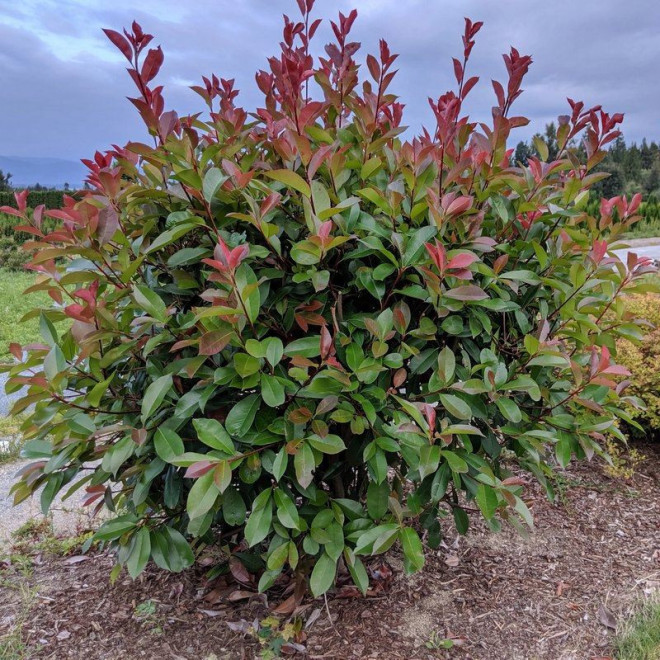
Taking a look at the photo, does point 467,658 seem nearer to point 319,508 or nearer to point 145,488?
point 319,508

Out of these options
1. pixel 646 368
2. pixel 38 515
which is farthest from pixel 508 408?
pixel 38 515

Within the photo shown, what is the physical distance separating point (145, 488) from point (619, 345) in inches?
127

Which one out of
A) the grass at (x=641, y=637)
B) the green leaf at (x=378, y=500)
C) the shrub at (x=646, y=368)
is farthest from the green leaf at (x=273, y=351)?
the shrub at (x=646, y=368)

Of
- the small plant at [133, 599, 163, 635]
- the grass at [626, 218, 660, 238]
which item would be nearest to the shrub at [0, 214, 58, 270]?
the small plant at [133, 599, 163, 635]

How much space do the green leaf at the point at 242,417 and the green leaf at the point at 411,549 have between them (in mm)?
590

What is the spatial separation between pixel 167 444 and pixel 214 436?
0.17 metres

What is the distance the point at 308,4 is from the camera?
7.39 ft

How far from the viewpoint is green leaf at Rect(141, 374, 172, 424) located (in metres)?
Result: 1.62

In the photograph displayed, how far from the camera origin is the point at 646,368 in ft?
12.0

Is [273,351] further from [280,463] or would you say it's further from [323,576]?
[323,576]

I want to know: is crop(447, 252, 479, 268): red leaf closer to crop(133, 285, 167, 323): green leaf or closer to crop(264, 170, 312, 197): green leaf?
crop(264, 170, 312, 197): green leaf

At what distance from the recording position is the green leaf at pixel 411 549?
1755 millimetres

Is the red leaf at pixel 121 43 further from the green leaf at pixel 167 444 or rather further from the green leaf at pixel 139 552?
the green leaf at pixel 139 552

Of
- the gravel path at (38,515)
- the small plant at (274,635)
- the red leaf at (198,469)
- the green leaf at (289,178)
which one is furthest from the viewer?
the gravel path at (38,515)
